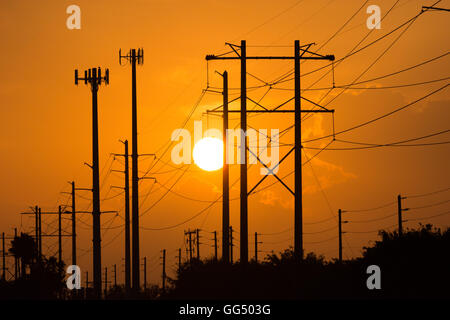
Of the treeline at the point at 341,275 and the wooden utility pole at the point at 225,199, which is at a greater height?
the wooden utility pole at the point at 225,199

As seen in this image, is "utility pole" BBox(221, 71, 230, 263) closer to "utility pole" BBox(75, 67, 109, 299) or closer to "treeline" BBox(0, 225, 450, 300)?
"treeline" BBox(0, 225, 450, 300)

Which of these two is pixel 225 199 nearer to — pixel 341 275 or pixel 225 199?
pixel 225 199

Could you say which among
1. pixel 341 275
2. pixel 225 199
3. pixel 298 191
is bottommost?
pixel 341 275

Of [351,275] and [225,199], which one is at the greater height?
[225,199]

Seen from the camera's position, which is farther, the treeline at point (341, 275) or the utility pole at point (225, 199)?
the utility pole at point (225, 199)

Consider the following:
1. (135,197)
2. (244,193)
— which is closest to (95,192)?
(135,197)

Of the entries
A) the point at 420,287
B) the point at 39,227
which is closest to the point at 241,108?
the point at 420,287

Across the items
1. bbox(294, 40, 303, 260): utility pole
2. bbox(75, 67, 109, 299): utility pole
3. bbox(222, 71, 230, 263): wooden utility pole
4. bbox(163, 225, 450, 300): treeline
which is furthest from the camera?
bbox(75, 67, 109, 299): utility pole

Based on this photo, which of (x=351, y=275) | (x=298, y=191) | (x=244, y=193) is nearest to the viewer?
(x=298, y=191)

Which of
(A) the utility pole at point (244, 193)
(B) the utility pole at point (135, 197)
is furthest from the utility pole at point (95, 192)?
(A) the utility pole at point (244, 193)

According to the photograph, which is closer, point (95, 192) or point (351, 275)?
point (351, 275)

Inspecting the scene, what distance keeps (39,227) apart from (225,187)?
185 feet

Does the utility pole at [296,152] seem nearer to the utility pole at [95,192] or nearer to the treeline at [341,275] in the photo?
the treeline at [341,275]

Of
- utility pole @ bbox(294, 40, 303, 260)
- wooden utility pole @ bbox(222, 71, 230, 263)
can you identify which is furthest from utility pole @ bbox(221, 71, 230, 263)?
utility pole @ bbox(294, 40, 303, 260)
